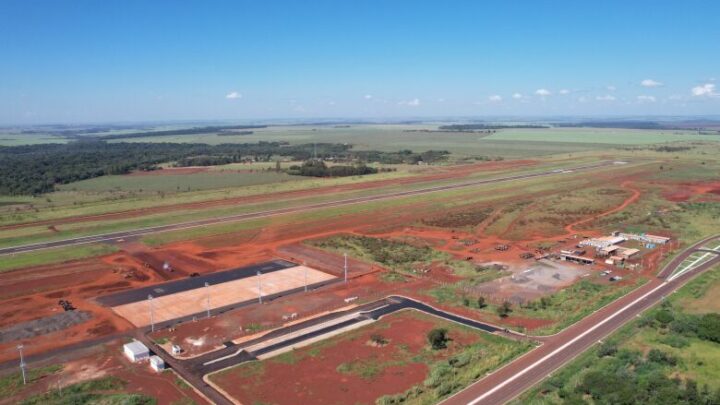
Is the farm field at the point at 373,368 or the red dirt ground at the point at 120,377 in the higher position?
the farm field at the point at 373,368

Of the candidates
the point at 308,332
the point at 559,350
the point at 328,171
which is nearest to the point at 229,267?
the point at 308,332

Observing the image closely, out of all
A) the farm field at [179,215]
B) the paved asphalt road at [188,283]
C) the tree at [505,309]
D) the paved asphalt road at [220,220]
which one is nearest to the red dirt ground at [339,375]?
the tree at [505,309]

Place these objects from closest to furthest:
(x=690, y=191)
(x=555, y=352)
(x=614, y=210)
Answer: (x=555, y=352) → (x=614, y=210) → (x=690, y=191)

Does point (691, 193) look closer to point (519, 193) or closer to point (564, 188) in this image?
point (564, 188)

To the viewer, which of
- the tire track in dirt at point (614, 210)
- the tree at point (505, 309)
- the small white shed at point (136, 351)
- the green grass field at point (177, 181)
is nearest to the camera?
the small white shed at point (136, 351)

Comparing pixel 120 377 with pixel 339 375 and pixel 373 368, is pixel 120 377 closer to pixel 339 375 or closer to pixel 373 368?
pixel 339 375

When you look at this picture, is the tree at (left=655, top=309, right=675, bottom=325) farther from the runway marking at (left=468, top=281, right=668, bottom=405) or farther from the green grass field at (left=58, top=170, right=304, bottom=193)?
the green grass field at (left=58, top=170, right=304, bottom=193)

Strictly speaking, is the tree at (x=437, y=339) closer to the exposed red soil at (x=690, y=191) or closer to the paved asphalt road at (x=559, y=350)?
the paved asphalt road at (x=559, y=350)

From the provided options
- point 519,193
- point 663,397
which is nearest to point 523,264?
point 663,397
